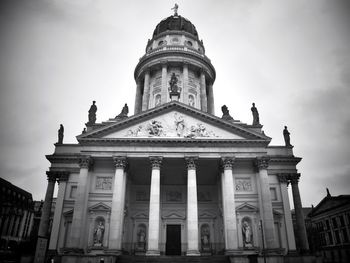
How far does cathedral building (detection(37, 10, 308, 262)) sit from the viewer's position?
2288 cm

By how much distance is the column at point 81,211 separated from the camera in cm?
2223

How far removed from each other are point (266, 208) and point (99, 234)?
15091 mm

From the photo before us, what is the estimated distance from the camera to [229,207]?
2358 cm

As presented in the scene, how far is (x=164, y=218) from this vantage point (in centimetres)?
2903

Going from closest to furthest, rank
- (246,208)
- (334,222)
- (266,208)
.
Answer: (266,208), (246,208), (334,222)

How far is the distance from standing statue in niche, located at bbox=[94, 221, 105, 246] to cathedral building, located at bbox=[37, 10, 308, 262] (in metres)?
0.08

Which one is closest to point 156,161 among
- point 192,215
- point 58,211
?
point 192,215

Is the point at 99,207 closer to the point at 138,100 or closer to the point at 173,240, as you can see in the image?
the point at 173,240

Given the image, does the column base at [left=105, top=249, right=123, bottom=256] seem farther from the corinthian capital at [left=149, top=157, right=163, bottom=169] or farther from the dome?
the dome

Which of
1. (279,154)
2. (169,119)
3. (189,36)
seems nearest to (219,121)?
(169,119)

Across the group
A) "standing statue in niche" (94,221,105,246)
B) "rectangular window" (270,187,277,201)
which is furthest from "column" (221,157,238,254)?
"standing statue in niche" (94,221,105,246)

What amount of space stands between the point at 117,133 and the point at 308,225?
199 feet

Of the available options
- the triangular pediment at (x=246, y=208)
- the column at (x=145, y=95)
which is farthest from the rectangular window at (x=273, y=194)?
the column at (x=145, y=95)

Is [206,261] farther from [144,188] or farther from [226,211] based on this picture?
[144,188]
